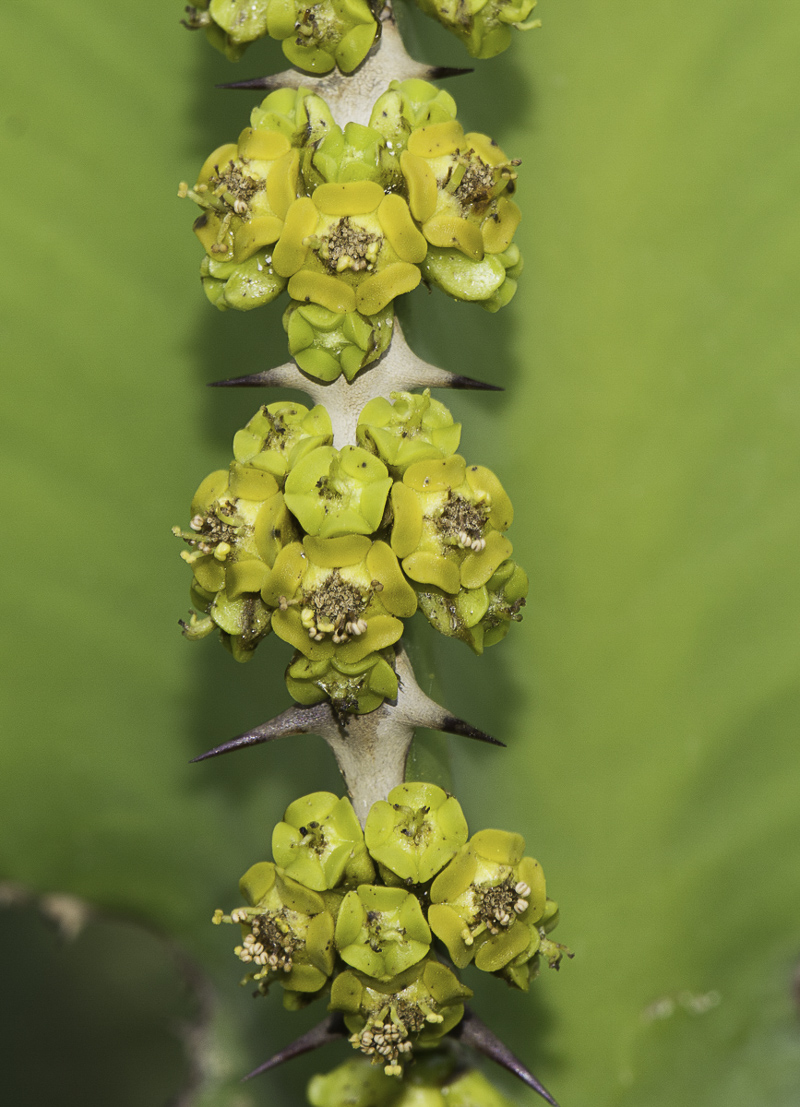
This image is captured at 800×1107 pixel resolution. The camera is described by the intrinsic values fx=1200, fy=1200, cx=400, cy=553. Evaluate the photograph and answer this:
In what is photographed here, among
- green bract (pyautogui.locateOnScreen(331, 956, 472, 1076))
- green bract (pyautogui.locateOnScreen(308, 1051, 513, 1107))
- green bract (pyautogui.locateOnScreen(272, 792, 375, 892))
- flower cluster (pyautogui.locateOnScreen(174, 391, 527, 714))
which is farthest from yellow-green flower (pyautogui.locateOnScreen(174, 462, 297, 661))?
green bract (pyautogui.locateOnScreen(308, 1051, 513, 1107))

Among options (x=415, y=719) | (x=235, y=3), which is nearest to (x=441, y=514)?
(x=415, y=719)

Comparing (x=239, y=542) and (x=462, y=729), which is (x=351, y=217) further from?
(x=462, y=729)

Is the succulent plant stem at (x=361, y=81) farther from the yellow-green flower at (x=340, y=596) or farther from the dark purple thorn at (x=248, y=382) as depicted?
the yellow-green flower at (x=340, y=596)

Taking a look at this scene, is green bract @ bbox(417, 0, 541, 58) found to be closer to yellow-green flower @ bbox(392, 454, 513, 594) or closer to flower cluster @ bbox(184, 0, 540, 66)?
flower cluster @ bbox(184, 0, 540, 66)

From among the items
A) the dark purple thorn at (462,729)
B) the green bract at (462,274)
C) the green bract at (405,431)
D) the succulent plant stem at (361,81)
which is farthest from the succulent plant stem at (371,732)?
the succulent plant stem at (361,81)

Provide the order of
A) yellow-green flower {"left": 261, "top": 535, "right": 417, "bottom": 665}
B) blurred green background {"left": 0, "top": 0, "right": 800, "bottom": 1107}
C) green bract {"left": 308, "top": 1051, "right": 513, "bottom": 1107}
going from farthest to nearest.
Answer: blurred green background {"left": 0, "top": 0, "right": 800, "bottom": 1107}
green bract {"left": 308, "top": 1051, "right": 513, "bottom": 1107}
yellow-green flower {"left": 261, "top": 535, "right": 417, "bottom": 665}

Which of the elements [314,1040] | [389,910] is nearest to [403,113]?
[389,910]
